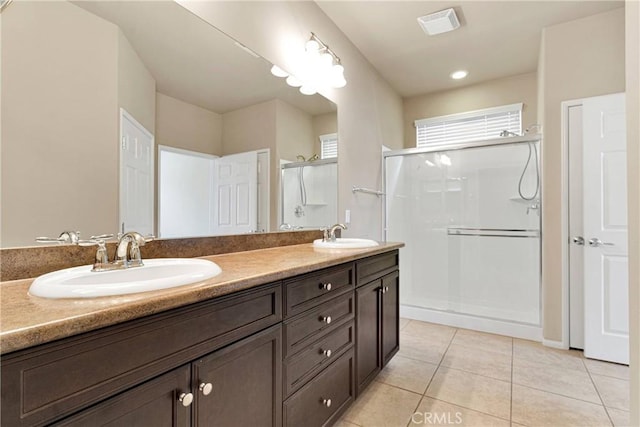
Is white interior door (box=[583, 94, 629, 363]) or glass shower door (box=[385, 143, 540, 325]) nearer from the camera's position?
white interior door (box=[583, 94, 629, 363])

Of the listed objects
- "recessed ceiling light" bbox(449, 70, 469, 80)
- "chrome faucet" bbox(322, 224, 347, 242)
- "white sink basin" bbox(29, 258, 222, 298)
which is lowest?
"white sink basin" bbox(29, 258, 222, 298)

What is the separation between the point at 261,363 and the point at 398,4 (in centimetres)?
255

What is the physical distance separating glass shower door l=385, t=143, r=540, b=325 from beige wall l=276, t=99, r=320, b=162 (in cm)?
149

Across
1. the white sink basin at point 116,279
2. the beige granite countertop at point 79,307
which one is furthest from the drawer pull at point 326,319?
the white sink basin at point 116,279

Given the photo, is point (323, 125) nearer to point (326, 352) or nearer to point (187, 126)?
point (187, 126)

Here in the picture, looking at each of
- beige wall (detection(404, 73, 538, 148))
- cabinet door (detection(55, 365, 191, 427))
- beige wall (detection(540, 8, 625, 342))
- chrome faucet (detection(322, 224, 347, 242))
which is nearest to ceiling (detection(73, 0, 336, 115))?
chrome faucet (detection(322, 224, 347, 242))

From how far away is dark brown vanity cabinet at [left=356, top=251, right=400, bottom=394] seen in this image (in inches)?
67.2

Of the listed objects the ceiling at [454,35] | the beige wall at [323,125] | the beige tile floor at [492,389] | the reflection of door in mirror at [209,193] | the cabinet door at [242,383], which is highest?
the ceiling at [454,35]

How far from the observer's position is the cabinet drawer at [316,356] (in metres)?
1.19

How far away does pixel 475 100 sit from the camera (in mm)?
3607

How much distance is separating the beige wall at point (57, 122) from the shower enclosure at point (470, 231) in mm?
2849

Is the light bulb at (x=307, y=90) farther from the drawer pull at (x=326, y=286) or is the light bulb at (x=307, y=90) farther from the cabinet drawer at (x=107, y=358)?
the cabinet drawer at (x=107, y=358)

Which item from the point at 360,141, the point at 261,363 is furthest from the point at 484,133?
the point at 261,363

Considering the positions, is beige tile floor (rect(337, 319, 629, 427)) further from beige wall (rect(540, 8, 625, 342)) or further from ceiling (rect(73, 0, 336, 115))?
ceiling (rect(73, 0, 336, 115))
